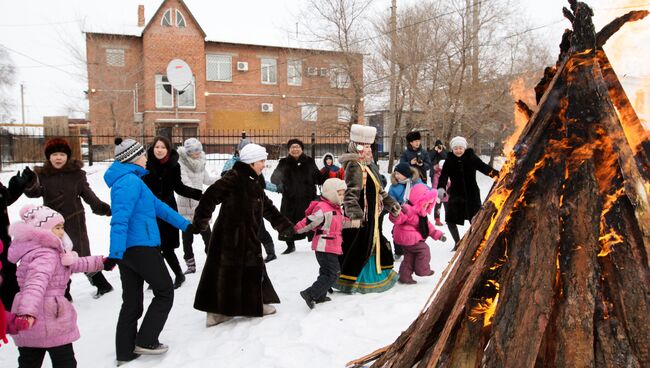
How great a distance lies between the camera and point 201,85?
28281 mm

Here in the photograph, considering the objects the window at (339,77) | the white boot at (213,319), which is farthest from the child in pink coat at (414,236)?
the window at (339,77)

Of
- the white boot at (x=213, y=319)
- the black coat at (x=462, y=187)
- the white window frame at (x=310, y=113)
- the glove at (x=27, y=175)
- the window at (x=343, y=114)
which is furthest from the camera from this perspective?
the white window frame at (x=310, y=113)

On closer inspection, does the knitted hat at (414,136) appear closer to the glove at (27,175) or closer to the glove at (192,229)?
the glove at (192,229)

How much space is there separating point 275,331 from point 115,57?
26.5 metres

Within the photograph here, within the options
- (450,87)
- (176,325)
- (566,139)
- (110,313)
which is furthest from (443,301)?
(450,87)

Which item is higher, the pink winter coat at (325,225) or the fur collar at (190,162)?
the fur collar at (190,162)

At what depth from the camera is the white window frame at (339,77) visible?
2020cm

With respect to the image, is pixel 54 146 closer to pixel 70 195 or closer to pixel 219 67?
pixel 70 195

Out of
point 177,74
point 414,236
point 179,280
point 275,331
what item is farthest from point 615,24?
point 177,74

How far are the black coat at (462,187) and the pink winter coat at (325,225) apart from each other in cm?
282

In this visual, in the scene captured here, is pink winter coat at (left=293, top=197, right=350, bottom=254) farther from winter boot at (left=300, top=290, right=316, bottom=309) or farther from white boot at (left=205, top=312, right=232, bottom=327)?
white boot at (left=205, top=312, right=232, bottom=327)

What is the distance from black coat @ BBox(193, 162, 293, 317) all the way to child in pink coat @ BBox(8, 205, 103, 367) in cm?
139

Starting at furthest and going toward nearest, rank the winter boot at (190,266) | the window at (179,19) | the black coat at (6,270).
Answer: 1. the window at (179,19)
2. the winter boot at (190,266)
3. the black coat at (6,270)

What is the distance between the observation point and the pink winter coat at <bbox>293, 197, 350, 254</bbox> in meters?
5.20
